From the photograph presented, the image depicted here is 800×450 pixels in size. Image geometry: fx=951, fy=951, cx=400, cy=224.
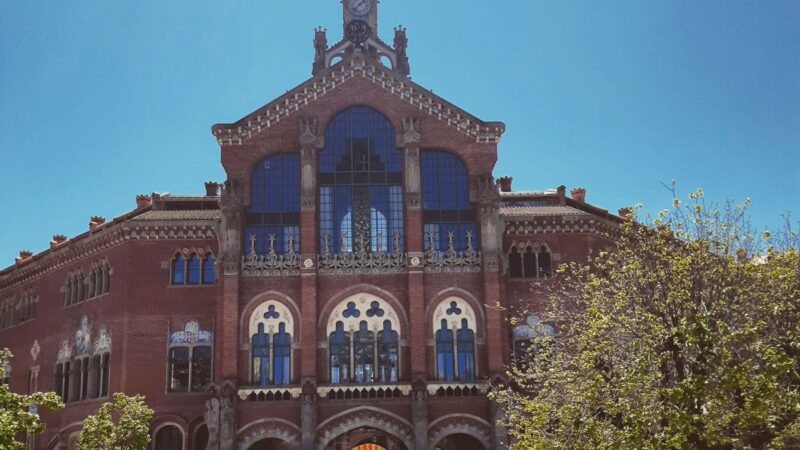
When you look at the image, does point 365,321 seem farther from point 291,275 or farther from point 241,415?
point 241,415

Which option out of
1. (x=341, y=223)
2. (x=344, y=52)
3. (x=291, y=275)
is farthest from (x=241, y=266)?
(x=344, y=52)

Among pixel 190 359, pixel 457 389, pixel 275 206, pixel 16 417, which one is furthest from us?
pixel 190 359

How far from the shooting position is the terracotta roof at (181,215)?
51406mm

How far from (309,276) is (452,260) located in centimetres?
732

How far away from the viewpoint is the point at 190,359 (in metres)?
50.1

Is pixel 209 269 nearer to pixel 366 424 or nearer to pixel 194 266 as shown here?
pixel 194 266

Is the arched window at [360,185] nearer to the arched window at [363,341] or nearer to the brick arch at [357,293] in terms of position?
the brick arch at [357,293]

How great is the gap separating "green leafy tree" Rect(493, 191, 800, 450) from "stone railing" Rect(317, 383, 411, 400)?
576 inches

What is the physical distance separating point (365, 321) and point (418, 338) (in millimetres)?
2900

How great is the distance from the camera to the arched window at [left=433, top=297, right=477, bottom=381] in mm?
47625

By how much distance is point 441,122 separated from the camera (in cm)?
5088

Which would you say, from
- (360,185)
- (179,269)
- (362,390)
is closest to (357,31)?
(360,185)

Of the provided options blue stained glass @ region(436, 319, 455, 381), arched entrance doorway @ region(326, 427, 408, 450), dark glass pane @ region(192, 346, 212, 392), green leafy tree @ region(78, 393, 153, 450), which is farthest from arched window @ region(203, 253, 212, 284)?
arched entrance doorway @ region(326, 427, 408, 450)

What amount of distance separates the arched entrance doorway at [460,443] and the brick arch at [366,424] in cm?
463
